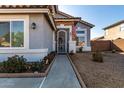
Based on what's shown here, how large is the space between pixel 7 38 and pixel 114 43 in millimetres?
24325

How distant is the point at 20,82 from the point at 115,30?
115 feet

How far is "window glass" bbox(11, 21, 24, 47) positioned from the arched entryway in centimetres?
1099

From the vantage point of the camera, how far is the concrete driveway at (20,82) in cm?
743

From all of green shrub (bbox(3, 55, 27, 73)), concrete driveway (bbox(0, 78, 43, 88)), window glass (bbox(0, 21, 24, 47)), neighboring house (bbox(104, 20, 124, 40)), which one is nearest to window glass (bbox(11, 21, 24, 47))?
window glass (bbox(0, 21, 24, 47))

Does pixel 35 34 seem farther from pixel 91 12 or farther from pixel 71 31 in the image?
pixel 91 12

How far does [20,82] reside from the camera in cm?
802

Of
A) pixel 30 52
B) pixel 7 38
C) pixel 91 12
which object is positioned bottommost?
pixel 30 52

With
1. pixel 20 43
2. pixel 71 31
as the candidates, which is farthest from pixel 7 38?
pixel 71 31

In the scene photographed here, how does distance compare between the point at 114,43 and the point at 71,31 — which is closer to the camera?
the point at 71,31

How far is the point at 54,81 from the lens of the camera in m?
8.16

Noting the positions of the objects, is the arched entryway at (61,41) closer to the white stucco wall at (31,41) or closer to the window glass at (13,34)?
the white stucco wall at (31,41)

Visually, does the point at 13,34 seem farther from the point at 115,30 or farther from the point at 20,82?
the point at 115,30

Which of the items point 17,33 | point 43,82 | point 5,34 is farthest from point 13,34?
point 43,82

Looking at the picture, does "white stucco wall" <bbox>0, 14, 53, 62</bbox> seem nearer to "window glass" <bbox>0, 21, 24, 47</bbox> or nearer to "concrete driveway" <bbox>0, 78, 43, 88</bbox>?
"window glass" <bbox>0, 21, 24, 47</bbox>
